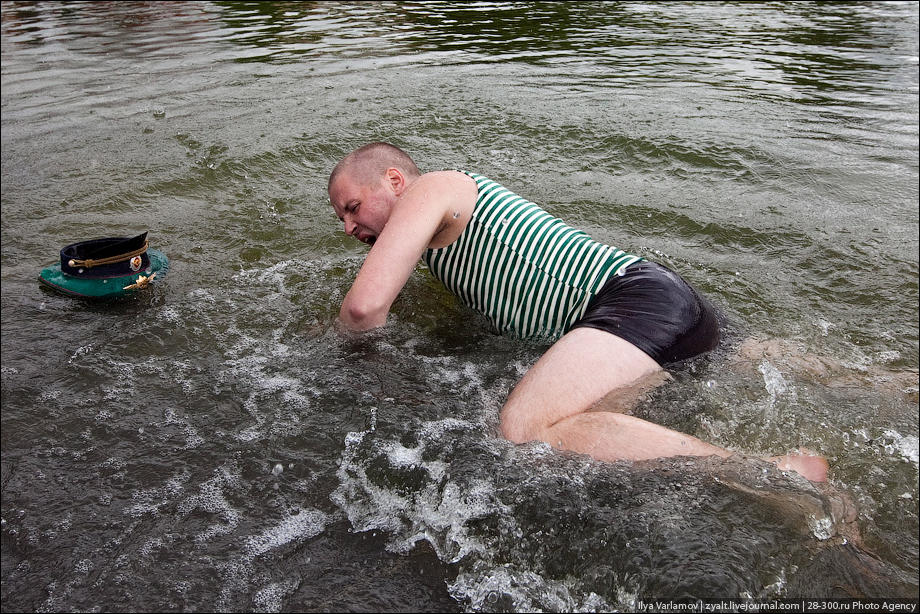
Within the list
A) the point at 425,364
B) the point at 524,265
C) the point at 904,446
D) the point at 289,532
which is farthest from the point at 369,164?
the point at 904,446

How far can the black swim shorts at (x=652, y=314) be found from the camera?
3.02 m

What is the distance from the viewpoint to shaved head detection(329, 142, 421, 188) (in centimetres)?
349

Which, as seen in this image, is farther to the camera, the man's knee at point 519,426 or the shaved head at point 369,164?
the shaved head at point 369,164

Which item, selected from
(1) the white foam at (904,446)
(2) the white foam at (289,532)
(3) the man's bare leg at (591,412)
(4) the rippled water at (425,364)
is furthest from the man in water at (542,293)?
(2) the white foam at (289,532)

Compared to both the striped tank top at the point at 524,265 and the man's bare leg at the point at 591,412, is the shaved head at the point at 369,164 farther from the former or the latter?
the man's bare leg at the point at 591,412

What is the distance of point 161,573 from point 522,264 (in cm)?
189

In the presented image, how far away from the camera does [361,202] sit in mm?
3486

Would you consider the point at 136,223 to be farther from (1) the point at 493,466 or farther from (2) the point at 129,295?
(1) the point at 493,466

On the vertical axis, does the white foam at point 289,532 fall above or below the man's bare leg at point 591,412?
below

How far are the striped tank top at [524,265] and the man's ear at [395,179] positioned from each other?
1.10 feet

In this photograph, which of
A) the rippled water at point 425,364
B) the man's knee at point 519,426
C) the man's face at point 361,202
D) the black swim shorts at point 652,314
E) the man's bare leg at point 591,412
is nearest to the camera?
the rippled water at point 425,364

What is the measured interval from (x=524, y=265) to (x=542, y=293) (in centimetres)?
15

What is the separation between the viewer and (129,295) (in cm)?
428

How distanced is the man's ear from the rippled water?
2.66 ft
